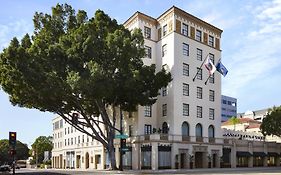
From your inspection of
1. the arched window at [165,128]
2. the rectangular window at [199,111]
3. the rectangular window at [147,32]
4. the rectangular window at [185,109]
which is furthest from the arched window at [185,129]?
the rectangular window at [147,32]

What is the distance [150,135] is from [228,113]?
5232 inches

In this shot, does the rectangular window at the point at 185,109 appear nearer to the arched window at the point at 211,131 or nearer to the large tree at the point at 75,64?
the arched window at the point at 211,131

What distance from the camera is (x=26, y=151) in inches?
6083

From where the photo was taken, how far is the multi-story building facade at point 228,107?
179 meters

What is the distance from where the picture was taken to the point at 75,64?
45.1m

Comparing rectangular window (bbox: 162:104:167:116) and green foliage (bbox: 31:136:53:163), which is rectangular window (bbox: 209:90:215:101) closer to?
rectangular window (bbox: 162:104:167:116)

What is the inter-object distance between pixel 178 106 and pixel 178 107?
0.15 m

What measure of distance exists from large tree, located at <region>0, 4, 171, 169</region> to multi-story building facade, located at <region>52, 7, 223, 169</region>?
859 cm

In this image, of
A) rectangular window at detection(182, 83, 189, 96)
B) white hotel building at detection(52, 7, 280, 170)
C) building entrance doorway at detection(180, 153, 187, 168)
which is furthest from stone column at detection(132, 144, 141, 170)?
rectangular window at detection(182, 83, 189, 96)

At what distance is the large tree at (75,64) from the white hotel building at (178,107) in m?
8.56

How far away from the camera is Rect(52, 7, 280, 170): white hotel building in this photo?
55438 millimetres

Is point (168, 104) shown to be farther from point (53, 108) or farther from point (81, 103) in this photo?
point (53, 108)

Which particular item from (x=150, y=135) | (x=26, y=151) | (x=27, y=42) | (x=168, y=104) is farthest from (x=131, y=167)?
(x=26, y=151)

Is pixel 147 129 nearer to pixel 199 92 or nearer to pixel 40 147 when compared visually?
pixel 199 92
